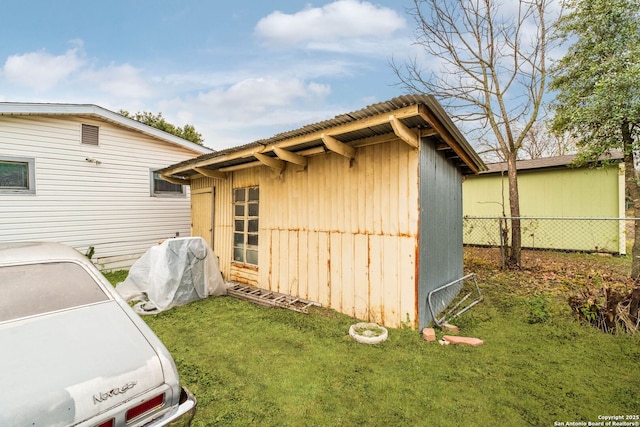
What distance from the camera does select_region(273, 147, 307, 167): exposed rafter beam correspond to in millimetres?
4312

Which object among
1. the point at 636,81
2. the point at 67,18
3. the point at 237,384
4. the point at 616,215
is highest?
the point at 67,18

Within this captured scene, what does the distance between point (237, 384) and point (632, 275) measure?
25.3 ft

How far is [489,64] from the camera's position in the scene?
25.4 ft

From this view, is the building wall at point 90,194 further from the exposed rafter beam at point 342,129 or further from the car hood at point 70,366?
the car hood at point 70,366

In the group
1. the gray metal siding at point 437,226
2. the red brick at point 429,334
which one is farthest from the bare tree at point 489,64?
the red brick at point 429,334

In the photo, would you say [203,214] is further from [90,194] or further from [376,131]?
[376,131]

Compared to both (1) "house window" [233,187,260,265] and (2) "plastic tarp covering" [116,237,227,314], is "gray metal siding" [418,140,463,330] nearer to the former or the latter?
(1) "house window" [233,187,260,265]

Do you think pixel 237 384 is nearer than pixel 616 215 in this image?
Yes

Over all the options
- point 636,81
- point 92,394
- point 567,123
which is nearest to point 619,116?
point 636,81

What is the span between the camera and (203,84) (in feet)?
32.8

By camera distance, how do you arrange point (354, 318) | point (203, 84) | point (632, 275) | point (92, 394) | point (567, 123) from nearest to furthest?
point (92, 394) → point (354, 318) → point (632, 275) → point (567, 123) → point (203, 84)

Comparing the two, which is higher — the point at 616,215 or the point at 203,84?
the point at 203,84

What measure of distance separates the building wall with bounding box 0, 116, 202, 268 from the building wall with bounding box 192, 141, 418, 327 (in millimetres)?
4673

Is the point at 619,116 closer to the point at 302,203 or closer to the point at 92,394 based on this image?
the point at 302,203
